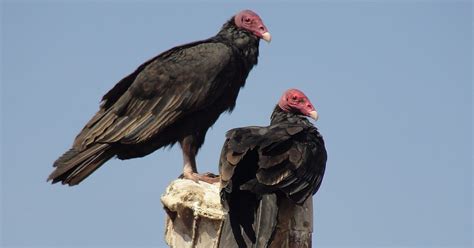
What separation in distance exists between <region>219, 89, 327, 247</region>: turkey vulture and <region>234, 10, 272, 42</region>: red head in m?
1.97

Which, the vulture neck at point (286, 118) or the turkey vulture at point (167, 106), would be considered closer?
the vulture neck at point (286, 118)

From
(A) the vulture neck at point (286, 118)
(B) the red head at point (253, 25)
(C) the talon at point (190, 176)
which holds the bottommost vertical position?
(C) the talon at point (190, 176)

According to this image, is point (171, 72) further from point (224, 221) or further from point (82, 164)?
point (224, 221)

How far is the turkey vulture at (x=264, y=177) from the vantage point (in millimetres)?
5723

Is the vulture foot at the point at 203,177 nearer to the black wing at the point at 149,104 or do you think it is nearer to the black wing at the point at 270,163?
the black wing at the point at 149,104

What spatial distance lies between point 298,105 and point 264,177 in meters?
1.79

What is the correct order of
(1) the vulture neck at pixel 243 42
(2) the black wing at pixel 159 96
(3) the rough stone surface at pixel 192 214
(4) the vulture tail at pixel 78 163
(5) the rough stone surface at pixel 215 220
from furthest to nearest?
(1) the vulture neck at pixel 243 42 < (2) the black wing at pixel 159 96 < (4) the vulture tail at pixel 78 163 < (3) the rough stone surface at pixel 192 214 < (5) the rough stone surface at pixel 215 220

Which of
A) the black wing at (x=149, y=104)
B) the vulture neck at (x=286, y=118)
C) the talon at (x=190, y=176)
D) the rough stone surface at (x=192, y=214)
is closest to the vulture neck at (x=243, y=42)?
the black wing at (x=149, y=104)

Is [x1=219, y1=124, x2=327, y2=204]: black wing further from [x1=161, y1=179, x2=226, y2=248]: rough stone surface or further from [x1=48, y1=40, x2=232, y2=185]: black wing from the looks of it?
[x1=48, y1=40, x2=232, y2=185]: black wing

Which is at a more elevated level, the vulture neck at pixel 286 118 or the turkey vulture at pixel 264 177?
the vulture neck at pixel 286 118

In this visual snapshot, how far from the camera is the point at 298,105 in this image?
24.5 feet

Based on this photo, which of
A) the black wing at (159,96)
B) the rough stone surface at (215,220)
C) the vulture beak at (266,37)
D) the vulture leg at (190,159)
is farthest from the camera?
the vulture beak at (266,37)

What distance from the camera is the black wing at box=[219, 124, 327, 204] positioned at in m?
5.80

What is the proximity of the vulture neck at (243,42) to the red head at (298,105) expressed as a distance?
28.3 inches
